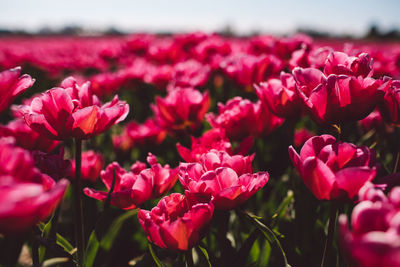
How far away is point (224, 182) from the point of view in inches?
28.1

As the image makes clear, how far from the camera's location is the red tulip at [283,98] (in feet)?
3.22

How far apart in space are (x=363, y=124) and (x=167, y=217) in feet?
4.13

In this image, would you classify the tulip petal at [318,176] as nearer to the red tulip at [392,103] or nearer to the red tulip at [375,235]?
the red tulip at [375,235]

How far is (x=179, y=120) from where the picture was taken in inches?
55.5

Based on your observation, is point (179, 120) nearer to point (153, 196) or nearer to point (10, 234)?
point (153, 196)

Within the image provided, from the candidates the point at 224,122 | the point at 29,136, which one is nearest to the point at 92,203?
the point at 29,136

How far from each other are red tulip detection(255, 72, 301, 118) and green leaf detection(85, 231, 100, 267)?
664mm

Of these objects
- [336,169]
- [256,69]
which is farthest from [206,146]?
[256,69]

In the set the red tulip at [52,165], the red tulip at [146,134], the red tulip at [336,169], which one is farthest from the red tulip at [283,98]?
the red tulip at [146,134]

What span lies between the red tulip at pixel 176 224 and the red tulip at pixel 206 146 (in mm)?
206

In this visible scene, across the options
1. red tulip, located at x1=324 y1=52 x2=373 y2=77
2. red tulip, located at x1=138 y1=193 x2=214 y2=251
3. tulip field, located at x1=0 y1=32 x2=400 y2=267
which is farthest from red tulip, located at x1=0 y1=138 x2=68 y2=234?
red tulip, located at x1=324 y1=52 x2=373 y2=77

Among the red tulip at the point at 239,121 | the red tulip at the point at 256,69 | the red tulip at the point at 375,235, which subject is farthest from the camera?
the red tulip at the point at 256,69

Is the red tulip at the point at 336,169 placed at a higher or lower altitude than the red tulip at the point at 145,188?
higher

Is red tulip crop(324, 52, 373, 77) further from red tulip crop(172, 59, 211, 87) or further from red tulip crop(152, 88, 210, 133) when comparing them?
red tulip crop(172, 59, 211, 87)
